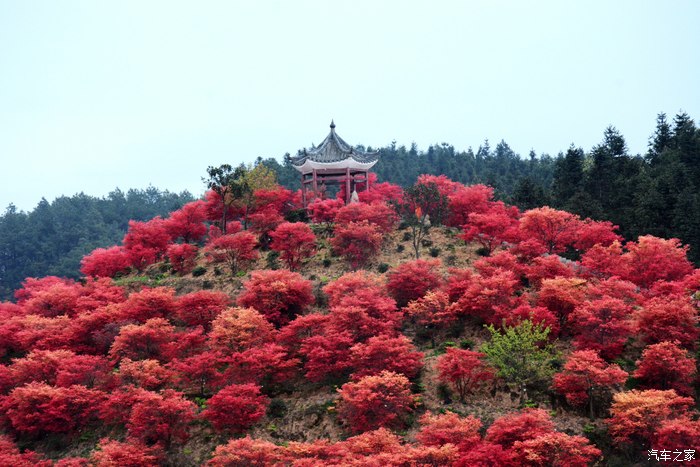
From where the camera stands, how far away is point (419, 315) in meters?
32.3

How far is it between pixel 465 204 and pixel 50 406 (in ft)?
102

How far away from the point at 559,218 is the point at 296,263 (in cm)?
1706

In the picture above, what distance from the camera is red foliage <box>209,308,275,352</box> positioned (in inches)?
1141

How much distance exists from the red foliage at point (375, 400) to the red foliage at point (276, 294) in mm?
8603

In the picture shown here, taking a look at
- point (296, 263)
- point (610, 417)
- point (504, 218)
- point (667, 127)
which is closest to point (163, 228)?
point (296, 263)

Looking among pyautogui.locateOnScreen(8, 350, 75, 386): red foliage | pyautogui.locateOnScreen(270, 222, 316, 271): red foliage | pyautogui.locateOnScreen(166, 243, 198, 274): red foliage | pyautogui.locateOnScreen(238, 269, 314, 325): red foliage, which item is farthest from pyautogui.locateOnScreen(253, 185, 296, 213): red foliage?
pyautogui.locateOnScreen(8, 350, 75, 386): red foliage

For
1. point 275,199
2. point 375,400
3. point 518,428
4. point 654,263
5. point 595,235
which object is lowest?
point 518,428

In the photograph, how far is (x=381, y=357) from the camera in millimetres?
27406

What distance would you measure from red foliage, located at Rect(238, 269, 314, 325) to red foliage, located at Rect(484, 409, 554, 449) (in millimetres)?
14416

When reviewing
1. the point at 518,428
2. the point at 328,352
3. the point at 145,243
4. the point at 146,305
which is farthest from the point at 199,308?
the point at 518,428

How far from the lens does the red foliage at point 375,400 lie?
2475cm

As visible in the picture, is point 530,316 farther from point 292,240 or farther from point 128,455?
point 128,455

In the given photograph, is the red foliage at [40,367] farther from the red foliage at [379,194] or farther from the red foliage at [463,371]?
the red foliage at [379,194]

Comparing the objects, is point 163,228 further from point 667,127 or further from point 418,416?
point 667,127
